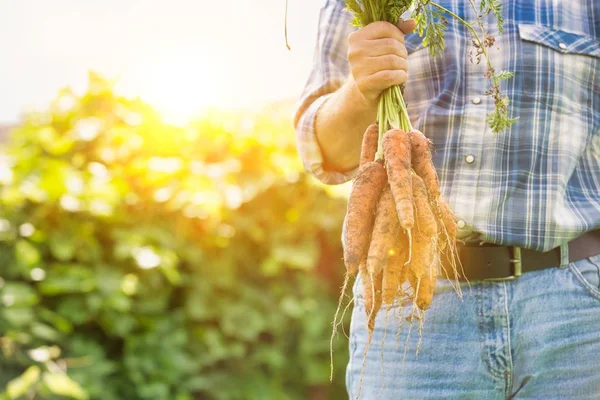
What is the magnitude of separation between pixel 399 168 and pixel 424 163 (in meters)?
0.08

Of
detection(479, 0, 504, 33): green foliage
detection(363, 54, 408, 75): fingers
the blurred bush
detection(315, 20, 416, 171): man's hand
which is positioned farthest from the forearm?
the blurred bush

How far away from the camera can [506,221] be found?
160 centimetres

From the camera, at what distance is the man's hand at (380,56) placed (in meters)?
1.46

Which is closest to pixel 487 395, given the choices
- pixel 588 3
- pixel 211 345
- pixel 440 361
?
pixel 440 361

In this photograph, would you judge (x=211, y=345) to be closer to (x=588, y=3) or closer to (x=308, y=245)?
(x=308, y=245)

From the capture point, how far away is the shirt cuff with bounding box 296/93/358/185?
1821mm

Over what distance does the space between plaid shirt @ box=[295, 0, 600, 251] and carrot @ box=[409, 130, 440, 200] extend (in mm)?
182

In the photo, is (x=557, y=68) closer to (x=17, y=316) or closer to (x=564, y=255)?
(x=564, y=255)

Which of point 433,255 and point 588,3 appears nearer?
point 433,255

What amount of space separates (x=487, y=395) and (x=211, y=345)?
1.89m

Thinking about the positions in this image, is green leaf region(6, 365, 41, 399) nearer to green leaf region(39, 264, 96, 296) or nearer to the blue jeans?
green leaf region(39, 264, 96, 296)

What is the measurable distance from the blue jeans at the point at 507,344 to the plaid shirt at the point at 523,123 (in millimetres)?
123

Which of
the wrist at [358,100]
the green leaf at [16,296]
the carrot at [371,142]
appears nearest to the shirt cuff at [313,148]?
the wrist at [358,100]

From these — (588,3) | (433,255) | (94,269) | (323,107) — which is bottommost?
(94,269)
